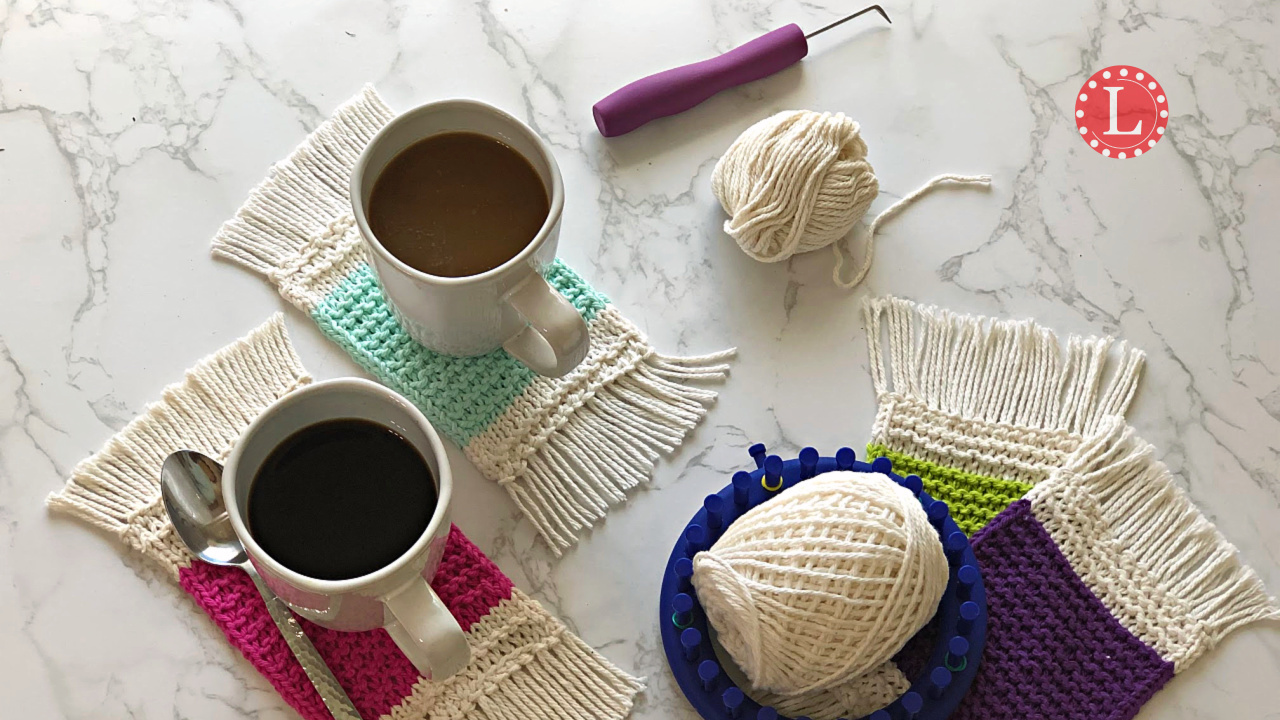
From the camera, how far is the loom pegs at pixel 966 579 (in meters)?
0.78

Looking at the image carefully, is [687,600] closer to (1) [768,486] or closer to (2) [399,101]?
(1) [768,486]

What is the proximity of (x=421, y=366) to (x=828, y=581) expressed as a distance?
350 millimetres

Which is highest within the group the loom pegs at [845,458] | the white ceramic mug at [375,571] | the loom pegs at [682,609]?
the white ceramic mug at [375,571]

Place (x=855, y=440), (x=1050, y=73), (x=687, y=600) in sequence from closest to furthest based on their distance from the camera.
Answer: (x=687, y=600)
(x=855, y=440)
(x=1050, y=73)

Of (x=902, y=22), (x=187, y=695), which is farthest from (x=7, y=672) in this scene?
(x=902, y=22)

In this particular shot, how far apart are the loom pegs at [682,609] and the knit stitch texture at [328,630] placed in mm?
59

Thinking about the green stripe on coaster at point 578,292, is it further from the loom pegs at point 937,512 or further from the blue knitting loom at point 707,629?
the loom pegs at point 937,512

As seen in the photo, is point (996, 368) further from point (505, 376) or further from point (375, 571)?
point (375, 571)

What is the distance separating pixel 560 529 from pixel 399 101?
39 cm

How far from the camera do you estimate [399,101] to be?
3.06 feet

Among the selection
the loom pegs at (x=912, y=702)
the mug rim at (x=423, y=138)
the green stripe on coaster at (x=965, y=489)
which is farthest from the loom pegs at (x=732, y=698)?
the mug rim at (x=423, y=138)

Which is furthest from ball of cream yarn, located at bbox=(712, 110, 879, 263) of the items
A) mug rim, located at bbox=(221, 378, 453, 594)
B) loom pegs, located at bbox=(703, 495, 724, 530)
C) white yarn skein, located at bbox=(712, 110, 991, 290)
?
mug rim, located at bbox=(221, 378, 453, 594)

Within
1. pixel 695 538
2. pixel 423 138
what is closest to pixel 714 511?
pixel 695 538

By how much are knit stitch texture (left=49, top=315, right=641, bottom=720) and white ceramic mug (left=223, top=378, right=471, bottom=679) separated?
79 mm
